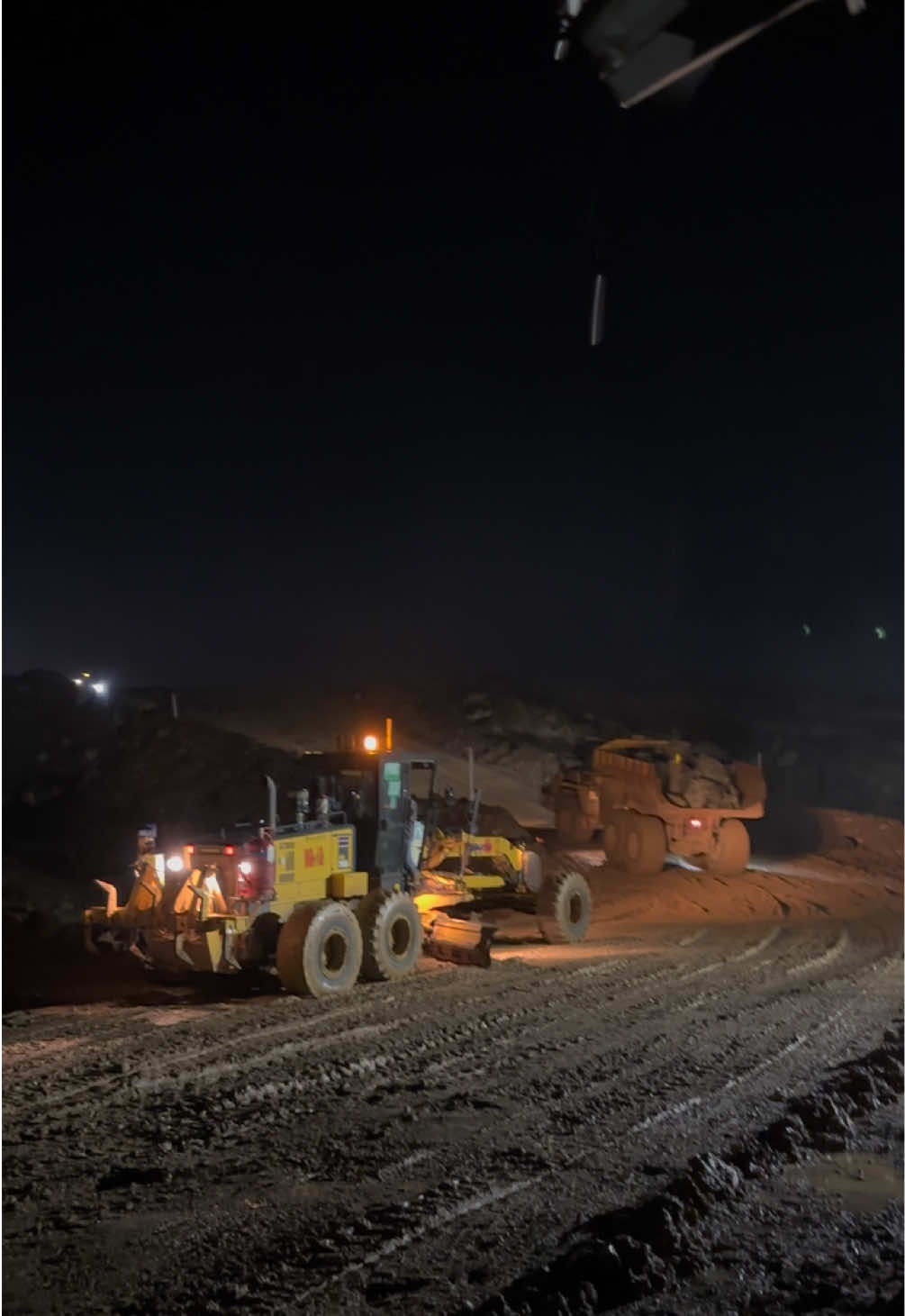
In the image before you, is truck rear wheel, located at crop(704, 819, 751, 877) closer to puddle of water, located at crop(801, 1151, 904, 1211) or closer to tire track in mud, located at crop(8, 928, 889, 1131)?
tire track in mud, located at crop(8, 928, 889, 1131)

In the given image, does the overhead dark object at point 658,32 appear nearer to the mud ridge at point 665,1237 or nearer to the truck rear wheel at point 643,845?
the mud ridge at point 665,1237

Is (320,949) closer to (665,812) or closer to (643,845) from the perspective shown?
(665,812)

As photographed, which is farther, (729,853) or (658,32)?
(729,853)

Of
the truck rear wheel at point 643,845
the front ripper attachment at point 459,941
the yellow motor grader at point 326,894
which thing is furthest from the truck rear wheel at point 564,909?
the truck rear wheel at point 643,845

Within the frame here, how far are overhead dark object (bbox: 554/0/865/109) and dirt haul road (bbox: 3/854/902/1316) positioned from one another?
17.7 feet

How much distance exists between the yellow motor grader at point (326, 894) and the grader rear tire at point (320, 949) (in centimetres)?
1

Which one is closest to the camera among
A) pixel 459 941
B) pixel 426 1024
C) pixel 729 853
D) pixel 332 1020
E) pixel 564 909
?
pixel 426 1024

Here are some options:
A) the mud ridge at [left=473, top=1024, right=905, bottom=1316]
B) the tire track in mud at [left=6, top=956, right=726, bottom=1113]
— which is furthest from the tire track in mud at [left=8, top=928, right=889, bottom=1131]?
the mud ridge at [left=473, top=1024, right=905, bottom=1316]

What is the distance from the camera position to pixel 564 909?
48.7 feet

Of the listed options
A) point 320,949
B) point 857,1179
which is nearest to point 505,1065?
point 857,1179

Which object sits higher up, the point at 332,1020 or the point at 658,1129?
the point at 658,1129

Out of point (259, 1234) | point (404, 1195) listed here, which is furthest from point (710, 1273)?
point (259, 1234)

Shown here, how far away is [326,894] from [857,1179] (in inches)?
275

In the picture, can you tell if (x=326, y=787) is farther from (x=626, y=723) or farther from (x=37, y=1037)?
(x=626, y=723)
